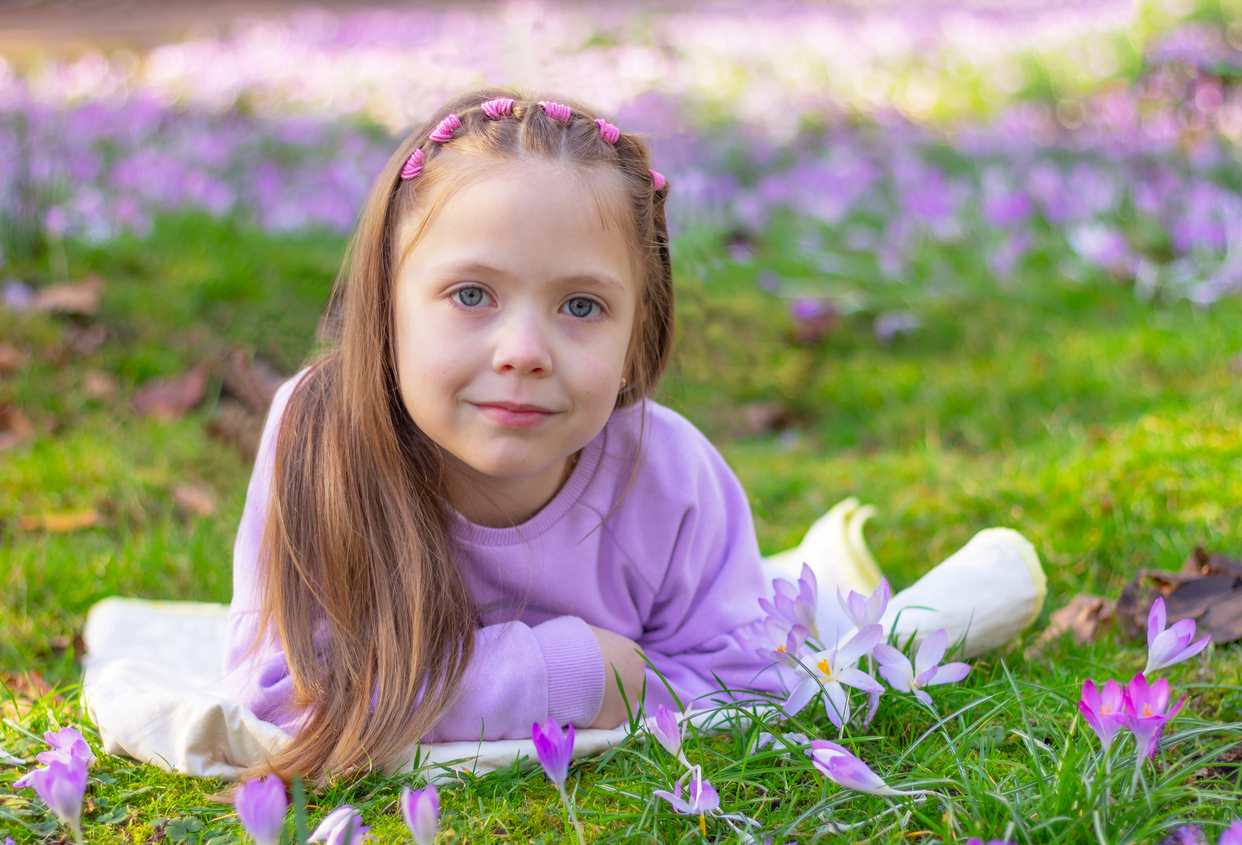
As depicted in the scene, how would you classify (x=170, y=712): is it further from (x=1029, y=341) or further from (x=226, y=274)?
(x=1029, y=341)

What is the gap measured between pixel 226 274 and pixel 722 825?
3.76 metres

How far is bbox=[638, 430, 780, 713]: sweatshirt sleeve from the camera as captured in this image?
247 cm

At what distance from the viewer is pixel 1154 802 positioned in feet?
5.74

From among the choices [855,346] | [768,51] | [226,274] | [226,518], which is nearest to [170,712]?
[226,518]

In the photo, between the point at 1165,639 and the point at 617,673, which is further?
the point at 617,673

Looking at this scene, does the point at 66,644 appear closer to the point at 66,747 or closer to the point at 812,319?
the point at 66,747

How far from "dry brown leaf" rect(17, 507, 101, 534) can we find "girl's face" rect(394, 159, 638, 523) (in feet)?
5.33

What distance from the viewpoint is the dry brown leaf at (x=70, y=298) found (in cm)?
461

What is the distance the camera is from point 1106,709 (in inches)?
68.4

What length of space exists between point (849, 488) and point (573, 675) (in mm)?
1768

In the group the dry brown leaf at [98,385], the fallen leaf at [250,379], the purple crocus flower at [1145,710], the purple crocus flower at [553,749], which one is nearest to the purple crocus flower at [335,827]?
the purple crocus flower at [553,749]

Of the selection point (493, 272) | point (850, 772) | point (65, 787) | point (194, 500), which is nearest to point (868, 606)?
point (850, 772)

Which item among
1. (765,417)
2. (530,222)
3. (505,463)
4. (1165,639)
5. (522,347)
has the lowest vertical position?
(765,417)

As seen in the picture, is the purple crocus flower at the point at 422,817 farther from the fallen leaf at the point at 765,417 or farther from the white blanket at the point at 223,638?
the fallen leaf at the point at 765,417
